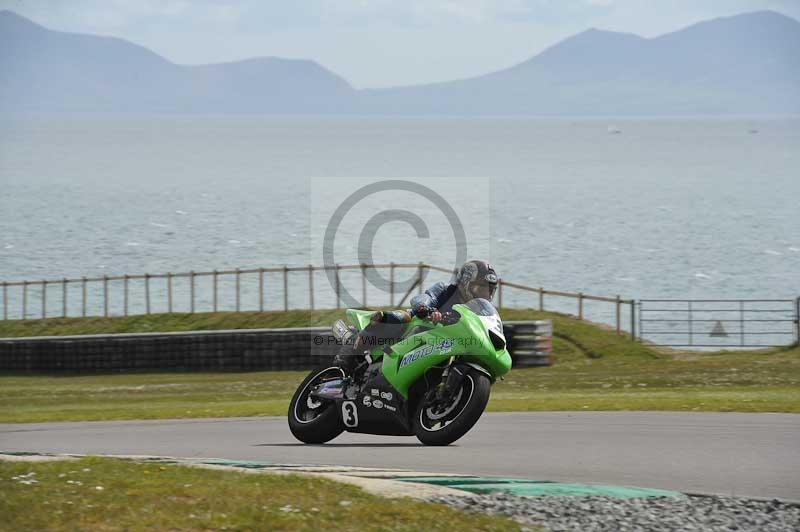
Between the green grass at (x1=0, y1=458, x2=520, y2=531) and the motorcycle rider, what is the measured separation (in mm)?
2318

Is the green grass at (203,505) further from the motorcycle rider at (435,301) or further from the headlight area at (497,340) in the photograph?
the headlight area at (497,340)

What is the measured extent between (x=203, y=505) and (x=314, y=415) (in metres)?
3.86

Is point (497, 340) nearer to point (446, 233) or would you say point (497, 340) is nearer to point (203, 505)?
point (203, 505)

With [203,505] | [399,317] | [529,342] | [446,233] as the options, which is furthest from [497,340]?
[446,233]

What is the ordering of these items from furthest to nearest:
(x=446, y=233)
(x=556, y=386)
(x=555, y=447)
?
(x=446, y=233) < (x=556, y=386) < (x=555, y=447)

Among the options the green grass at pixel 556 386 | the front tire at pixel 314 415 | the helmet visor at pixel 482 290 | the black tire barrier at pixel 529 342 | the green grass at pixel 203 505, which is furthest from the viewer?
the black tire barrier at pixel 529 342

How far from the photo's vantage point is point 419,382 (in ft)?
41.2

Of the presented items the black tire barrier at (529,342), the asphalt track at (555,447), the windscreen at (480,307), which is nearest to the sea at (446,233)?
the black tire barrier at (529,342)

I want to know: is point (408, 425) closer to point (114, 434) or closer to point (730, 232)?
point (114, 434)

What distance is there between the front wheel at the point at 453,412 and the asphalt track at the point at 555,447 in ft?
0.59

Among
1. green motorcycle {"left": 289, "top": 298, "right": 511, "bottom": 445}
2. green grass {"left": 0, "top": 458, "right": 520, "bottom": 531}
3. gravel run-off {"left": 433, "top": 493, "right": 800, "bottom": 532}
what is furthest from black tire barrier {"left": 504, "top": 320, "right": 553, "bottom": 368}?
gravel run-off {"left": 433, "top": 493, "right": 800, "bottom": 532}

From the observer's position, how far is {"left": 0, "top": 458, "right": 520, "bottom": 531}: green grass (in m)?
9.31

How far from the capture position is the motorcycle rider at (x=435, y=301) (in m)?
12.3

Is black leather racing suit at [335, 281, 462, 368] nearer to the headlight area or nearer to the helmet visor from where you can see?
the helmet visor
